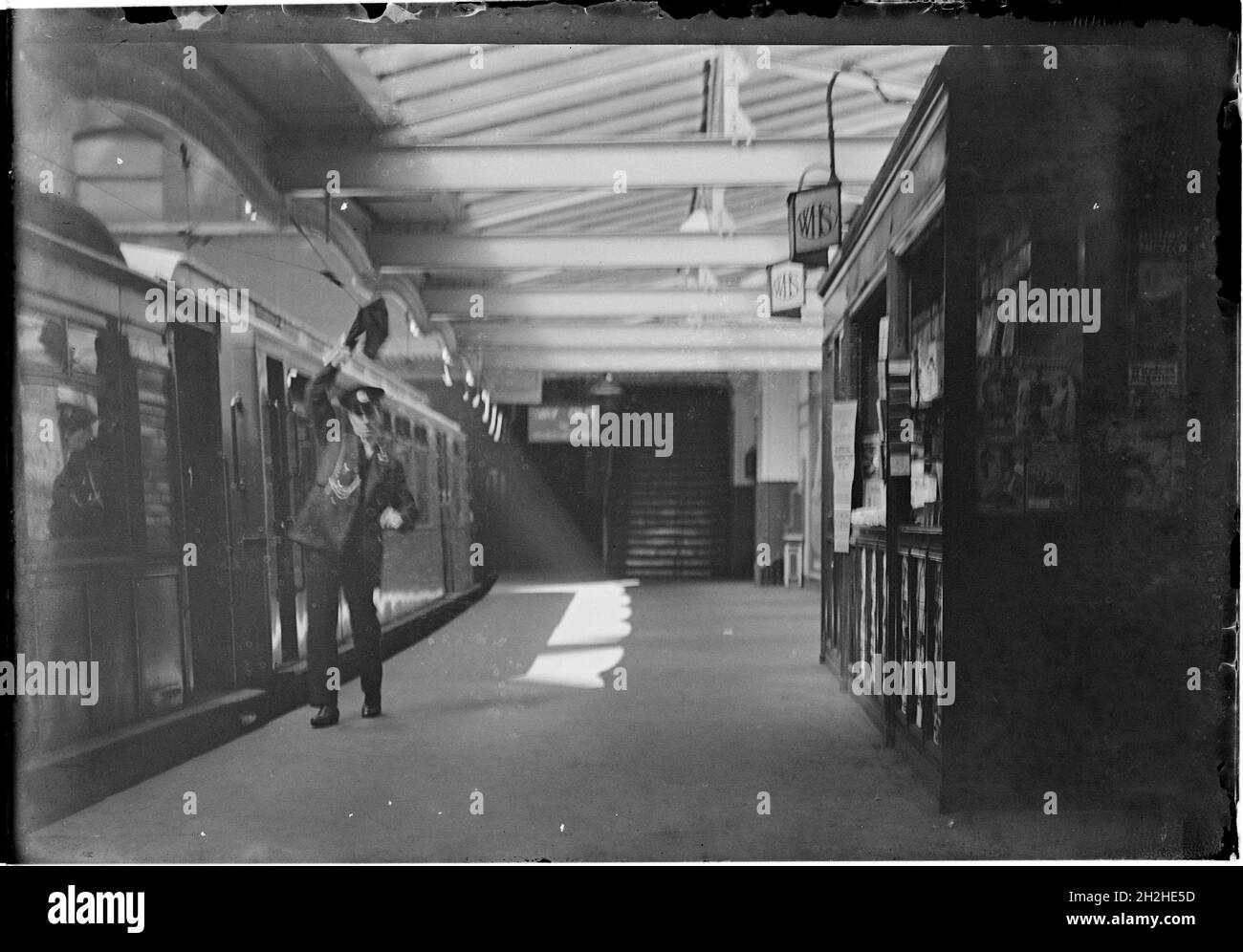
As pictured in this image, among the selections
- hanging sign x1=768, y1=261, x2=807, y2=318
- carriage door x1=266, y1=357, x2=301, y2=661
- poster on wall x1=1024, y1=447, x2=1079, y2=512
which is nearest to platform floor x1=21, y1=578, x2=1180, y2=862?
carriage door x1=266, y1=357, x2=301, y2=661

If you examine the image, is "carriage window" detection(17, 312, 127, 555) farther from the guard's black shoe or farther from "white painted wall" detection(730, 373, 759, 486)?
"white painted wall" detection(730, 373, 759, 486)

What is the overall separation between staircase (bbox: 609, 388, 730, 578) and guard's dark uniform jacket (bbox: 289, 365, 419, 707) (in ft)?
2.94

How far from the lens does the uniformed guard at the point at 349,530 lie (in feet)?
12.4

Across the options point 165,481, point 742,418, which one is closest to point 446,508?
point 165,481

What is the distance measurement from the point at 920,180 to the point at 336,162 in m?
2.33

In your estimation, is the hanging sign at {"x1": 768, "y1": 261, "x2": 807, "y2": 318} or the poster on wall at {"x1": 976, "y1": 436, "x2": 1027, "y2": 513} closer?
the poster on wall at {"x1": 976, "y1": 436, "x2": 1027, "y2": 513}

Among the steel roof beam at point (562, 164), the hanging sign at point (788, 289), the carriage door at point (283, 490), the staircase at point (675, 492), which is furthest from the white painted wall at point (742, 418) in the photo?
the carriage door at point (283, 490)

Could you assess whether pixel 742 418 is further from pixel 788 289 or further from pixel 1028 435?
pixel 1028 435

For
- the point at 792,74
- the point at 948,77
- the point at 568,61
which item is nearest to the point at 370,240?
the point at 568,61

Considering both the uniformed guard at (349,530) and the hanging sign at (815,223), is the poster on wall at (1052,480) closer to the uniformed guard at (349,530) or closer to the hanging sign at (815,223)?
the hanging sign at (815,223)

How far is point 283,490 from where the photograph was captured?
3.87 metres

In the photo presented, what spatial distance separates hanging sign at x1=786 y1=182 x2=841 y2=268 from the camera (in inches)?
166

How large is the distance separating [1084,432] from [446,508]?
2539 mm
